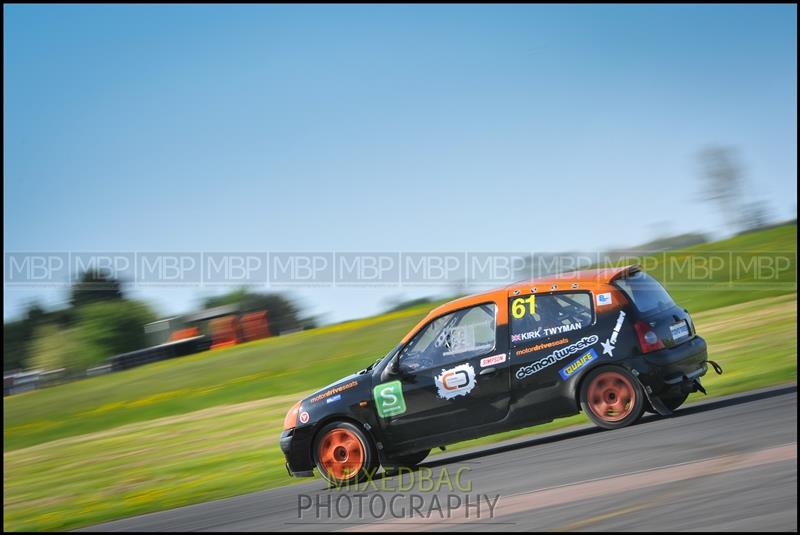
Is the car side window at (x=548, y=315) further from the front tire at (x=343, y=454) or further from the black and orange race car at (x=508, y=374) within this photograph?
the front tire at (x=343, y=454)

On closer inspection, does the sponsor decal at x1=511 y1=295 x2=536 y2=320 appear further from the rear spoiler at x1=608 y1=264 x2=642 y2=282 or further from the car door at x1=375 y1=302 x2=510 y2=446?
the rear spoiler at x1=608 y1=264 x2=642 y2=282

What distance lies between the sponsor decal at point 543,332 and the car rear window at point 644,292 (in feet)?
1.98

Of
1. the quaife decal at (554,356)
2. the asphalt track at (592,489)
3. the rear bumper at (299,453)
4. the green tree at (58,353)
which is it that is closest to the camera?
the asphalt track at (592,489)

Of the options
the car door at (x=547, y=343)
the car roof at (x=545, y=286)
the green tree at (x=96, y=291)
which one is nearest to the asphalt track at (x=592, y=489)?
the car door at (x=547, y=343)

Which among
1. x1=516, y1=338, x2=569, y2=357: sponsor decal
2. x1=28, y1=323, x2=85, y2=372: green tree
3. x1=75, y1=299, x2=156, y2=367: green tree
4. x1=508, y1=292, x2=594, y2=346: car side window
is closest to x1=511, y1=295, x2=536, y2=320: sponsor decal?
x1=508, y1=292, x2=594, y2=346: car side window

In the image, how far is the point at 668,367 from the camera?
26.8 feet

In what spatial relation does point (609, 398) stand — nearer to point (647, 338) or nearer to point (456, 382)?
point (647, 338)

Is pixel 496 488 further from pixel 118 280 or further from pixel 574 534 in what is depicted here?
pixel 118 280

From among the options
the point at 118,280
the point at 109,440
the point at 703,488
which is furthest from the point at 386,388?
the point at 118,280

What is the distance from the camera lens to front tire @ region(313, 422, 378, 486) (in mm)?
8445

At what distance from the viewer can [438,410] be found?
8453mm

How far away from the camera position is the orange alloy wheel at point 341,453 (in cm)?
848

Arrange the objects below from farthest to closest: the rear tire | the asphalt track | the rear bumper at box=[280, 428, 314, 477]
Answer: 1. the rear bumper at box=[280, 428, 314, 477]
2. the rear tire
3. the asphalt track

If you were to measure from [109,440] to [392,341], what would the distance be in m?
7.88
